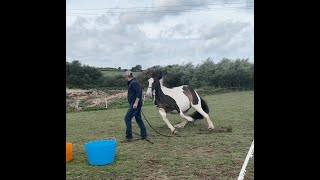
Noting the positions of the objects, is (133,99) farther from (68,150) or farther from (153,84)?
(68,150)

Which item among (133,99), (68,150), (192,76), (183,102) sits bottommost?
(68,150)

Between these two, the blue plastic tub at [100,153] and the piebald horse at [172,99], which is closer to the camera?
the blue plastic tub at [100,153]

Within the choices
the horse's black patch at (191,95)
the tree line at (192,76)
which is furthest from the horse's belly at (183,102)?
the tree line at (192,76)

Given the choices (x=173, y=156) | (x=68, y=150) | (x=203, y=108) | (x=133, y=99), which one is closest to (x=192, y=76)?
(x=203, y=108)

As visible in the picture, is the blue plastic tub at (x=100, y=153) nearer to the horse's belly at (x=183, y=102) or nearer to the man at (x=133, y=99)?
the man at (x=133, y=99)

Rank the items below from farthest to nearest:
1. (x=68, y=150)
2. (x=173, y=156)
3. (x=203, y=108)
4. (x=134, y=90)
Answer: (x=203, y=108) → (x=134, y=90) → (x=173, y=156) → (x=68, y=150)

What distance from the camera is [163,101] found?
7.58m

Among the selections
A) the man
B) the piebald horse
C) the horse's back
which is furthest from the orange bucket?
the horse's back

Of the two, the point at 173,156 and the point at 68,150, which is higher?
the point at 68,150

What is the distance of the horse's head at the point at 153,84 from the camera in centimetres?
748

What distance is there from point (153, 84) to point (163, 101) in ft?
1.47

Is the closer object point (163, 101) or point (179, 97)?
point (163, 101)

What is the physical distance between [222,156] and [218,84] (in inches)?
520

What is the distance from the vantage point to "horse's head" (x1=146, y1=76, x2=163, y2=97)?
7.48 metres
